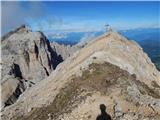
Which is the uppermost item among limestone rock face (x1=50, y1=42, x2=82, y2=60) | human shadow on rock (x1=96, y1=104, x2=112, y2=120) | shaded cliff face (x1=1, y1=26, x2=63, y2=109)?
human shadow on rock (x1=96, y1=104, x2=112, y2=120)

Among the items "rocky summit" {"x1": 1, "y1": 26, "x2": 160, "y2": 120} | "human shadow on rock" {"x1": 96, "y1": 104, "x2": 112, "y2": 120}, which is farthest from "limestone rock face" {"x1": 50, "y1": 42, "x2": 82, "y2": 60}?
"human shadow on rock" {"x1": 96, "y1": 104, "x2": 112, "y2": 120}

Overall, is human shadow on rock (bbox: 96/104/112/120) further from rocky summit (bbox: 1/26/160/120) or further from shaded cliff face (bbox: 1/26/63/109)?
shaded cliff face (bbox: 1/26/63/109)

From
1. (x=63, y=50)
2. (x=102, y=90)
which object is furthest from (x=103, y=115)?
(x=63, y=50)

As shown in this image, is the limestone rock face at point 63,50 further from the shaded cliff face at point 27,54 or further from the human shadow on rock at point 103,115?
the human shadow on rock at point 103,115

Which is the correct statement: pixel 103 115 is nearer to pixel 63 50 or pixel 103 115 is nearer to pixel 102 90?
pixel 102 90

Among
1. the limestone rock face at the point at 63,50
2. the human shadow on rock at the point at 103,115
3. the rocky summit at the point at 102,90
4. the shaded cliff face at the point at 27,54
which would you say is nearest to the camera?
→ the human shadow on rock at the point at 103,115

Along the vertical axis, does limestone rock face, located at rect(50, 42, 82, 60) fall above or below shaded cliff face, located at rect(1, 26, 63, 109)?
below

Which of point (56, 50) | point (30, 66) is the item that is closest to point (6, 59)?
point (30, 66)

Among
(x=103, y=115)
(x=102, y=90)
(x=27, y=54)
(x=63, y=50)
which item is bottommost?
(x=63, y=50)

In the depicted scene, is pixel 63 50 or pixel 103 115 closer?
pixel 103 115

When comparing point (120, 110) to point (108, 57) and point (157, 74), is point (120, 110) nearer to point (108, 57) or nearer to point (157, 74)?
point (108, 57)

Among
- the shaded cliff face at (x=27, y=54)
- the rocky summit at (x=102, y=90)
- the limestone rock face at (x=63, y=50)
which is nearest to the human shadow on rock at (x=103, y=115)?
the rocky summit at (x=102, y=90)

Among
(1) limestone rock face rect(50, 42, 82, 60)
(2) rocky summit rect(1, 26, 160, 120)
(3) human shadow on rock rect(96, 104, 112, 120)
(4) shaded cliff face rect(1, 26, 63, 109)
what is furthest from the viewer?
(1) limestone rock face rect(50, 42, 82, 60)

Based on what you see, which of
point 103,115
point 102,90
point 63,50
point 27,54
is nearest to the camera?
point 103,115
